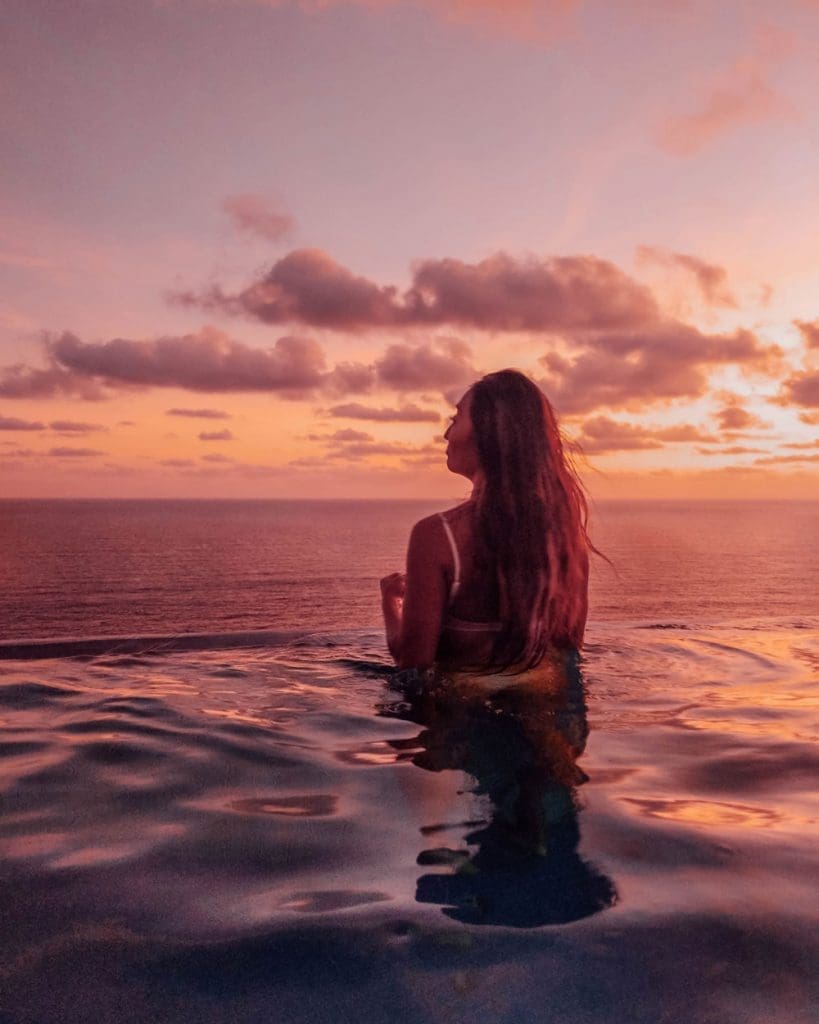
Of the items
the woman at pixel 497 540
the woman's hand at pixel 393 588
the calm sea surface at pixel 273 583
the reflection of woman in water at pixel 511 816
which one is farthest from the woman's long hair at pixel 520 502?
the calm sea surface at pixel 273 583

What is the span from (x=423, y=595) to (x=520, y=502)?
0.81 meters

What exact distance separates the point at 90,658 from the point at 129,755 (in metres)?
3.03

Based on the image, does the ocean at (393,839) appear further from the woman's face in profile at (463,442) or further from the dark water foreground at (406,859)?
the woman's face in profile at (463,442)

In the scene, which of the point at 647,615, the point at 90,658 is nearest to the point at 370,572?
the point at 647,615

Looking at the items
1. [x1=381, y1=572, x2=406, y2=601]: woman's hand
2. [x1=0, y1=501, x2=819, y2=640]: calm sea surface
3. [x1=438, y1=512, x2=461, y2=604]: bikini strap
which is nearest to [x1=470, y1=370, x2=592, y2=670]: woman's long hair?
[x1=438, y1=512, x2=461, y2=604]: bikini strap

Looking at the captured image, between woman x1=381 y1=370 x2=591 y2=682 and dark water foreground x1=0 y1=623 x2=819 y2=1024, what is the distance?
59 cm

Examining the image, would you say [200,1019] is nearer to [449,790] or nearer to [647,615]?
[449,790]

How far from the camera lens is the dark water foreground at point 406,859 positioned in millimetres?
2240

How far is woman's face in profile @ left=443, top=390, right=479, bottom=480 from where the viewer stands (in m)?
4.68

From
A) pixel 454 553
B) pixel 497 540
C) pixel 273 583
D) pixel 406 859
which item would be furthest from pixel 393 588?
pixel 273 583

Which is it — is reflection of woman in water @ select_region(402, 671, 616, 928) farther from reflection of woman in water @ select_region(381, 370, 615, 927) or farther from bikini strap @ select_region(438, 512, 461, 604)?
bikini strap @ select_region(438, 512, 461, 604)

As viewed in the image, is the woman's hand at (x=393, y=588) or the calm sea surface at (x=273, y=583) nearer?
the woman's hand at (x=393, y=588)

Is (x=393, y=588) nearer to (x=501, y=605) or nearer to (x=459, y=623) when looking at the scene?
(x=459, y=623)

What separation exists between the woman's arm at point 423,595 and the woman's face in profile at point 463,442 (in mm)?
405
